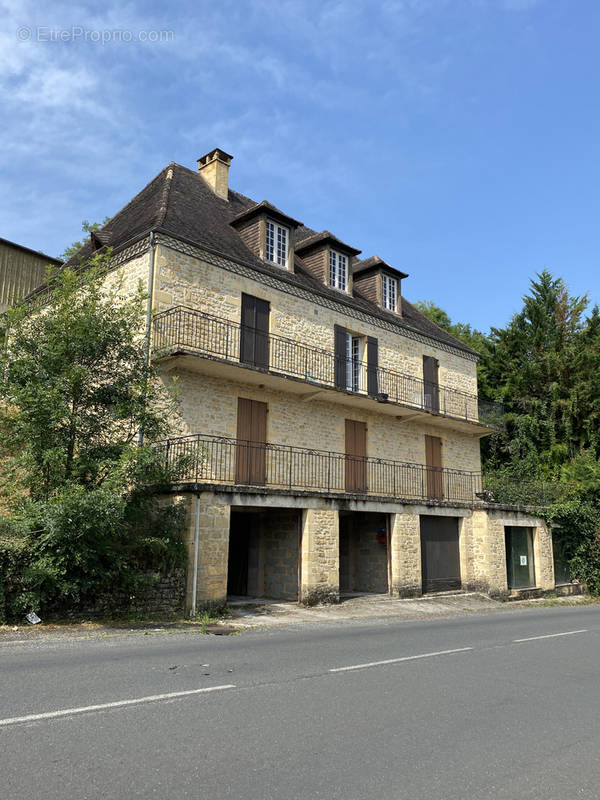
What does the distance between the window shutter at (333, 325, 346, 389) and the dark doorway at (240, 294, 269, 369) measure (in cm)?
276

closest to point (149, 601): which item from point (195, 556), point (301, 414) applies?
point (195, 556)

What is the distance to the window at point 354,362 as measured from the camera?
789 inches

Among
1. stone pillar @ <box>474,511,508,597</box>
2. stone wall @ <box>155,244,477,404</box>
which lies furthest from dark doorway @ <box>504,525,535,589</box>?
stone wall @ <box>155,244,477,404</box>

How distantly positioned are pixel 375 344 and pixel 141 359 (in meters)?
10.1

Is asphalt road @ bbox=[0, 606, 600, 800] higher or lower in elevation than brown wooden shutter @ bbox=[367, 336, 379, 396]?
lower

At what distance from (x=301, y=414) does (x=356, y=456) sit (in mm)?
2530

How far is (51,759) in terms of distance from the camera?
4.04 meters

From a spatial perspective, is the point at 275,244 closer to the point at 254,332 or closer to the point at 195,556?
the point at 254,332

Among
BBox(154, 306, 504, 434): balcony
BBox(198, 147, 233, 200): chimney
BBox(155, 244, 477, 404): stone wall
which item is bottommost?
BBox(154, 306, 504, 434): balcony

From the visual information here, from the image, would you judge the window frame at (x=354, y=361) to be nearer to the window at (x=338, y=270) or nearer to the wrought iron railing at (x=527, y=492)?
the window at (x=338, y=270)

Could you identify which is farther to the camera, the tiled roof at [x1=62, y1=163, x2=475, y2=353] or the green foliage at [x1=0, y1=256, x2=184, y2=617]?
the tiled roof at [x1=62, y1=163, x2=475, y2=353]

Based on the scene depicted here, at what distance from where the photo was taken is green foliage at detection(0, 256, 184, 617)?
10711 mm

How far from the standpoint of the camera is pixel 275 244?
19.4 meters

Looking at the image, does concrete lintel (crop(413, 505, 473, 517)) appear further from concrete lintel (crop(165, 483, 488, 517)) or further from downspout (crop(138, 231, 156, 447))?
downspout (crop(138, 231, 156, 447))
